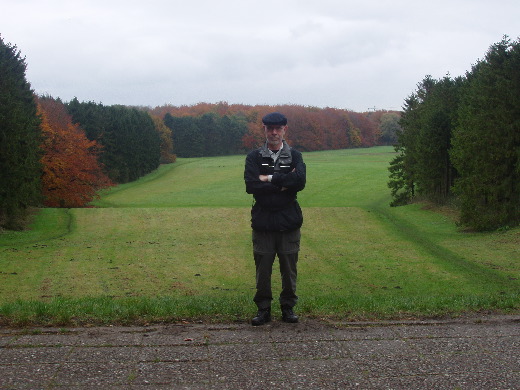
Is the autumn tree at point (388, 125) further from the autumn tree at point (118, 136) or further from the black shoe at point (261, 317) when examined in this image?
the black shoe at point (261, 317)

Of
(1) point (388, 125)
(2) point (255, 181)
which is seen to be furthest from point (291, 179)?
(1) point (388, 125)

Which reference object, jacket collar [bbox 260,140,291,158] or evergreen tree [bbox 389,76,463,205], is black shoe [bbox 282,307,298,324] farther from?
evergreen tree [bbox 389,76,463,205]

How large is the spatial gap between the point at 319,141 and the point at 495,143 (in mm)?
70906

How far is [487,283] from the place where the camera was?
18.5 metres

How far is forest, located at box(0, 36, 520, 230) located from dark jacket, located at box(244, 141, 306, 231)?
23673 mm

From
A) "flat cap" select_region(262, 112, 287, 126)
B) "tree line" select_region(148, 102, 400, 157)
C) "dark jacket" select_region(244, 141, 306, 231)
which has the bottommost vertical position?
"dark jacket" select_region(244, 141, 306, 231)

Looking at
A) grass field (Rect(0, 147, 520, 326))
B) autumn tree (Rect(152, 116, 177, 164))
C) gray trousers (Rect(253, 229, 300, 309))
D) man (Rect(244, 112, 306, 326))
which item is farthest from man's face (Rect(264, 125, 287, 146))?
autumn tree (Rect(152, 116, 177, 164))

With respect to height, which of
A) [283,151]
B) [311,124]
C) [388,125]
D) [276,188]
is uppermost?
[388,125]

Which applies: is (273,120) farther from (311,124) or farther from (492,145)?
(311,124)

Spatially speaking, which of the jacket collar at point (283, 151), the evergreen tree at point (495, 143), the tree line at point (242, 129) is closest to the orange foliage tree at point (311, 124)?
the tree line at point (242, 129)

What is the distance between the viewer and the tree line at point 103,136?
3378 centimetres

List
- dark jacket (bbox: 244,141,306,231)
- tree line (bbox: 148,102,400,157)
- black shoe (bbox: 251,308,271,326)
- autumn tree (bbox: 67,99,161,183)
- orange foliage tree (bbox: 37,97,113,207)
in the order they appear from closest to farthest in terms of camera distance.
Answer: black shoe (bbox: 251,308,271,326)
dark jacket (bbox: 244,141,306,231)
orange foliage tree (bbox: 37,97,113,207)
autumn tree (bbox: 67,99,161,183)
tree line (bbox: 148,102,400,157)

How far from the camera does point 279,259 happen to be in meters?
6.77

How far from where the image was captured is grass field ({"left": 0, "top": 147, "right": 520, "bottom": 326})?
7340mm
